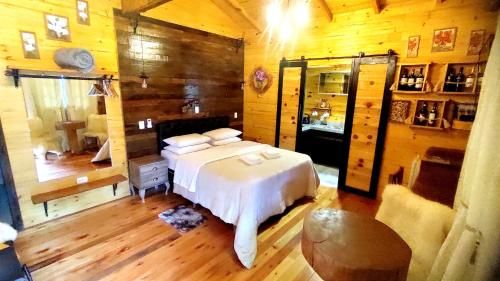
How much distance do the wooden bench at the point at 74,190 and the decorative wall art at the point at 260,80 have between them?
2776 mm

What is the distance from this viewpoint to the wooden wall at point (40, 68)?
2.22 meters

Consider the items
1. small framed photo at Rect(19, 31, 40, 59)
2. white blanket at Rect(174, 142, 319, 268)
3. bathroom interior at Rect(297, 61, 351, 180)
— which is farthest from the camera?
bathroom interior at Rect(297, 61, 351, 180)

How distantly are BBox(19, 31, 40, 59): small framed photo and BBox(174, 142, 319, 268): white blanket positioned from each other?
1.84 meters

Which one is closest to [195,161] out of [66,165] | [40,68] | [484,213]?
[66,165]

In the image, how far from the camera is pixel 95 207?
296cm

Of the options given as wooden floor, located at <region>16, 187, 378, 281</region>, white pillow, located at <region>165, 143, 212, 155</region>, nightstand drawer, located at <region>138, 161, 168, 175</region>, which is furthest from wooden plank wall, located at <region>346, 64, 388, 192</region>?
nightstand drawer, located at <region>138, 161, 168, 175</region>

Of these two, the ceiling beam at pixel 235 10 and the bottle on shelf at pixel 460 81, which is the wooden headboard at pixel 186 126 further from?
the bottle on shelf at pixel 460 81

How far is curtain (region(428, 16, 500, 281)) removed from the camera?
0.80 m

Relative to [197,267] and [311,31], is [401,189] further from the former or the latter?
[311,31]

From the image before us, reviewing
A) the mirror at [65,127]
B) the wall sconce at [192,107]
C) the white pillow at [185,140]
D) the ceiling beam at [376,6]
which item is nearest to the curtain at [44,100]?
the mirror at [65,127]

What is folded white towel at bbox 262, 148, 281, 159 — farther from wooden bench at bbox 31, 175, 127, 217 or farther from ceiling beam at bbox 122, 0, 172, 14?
ceiling beam at bbox 122, 0, 172, 14

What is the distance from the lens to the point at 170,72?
11.6 feet

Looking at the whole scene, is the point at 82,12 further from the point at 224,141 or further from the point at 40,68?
the point at 224,141

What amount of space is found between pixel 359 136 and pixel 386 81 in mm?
829
